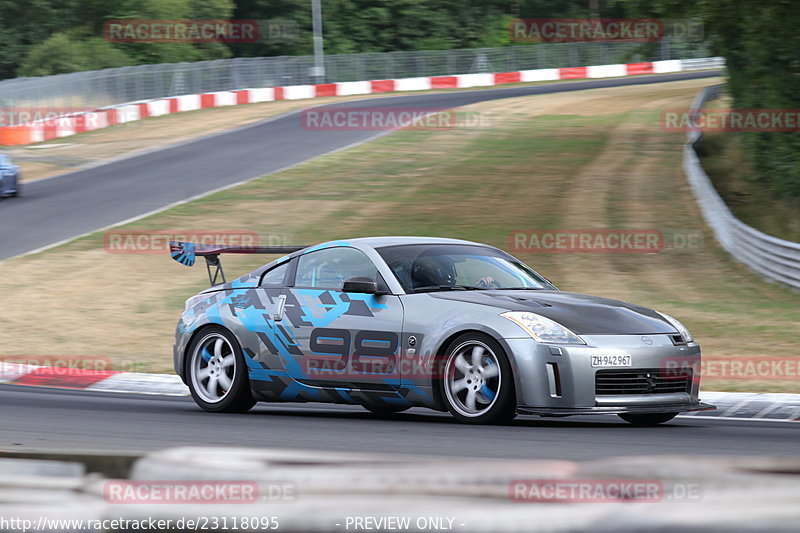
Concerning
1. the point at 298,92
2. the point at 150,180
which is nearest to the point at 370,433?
the point at 150,180

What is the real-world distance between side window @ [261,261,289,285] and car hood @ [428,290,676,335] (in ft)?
4.60

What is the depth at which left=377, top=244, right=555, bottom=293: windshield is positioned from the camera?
28.7 feet

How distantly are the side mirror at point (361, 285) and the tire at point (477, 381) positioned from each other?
0.77m

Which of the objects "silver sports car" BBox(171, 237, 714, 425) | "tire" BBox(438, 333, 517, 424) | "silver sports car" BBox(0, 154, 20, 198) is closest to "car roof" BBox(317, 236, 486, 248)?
"silver sports car" BBox(171, 237, 714, 425)

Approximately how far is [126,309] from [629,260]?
8146mm

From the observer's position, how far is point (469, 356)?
26.5 feet

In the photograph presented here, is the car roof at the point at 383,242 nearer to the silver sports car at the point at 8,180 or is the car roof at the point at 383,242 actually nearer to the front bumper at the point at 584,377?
the front bumper at the point at 584,377

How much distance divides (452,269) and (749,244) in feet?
38.0

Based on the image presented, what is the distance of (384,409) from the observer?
8.91 metres

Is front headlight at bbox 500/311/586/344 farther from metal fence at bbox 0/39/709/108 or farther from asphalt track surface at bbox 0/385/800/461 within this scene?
metal fence at bbox 0/39/709/108

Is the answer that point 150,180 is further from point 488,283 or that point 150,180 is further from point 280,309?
point 488,283

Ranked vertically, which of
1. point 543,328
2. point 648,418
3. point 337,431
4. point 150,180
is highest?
point 150,180

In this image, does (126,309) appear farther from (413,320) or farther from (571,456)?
(571,456)

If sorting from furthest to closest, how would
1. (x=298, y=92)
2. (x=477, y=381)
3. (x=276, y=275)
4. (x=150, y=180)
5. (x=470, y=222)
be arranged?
(x=298, y=92)
(x=150, y=180)
(x=470, y=222)
(x=276, y=275)
(x=477, y=381)
